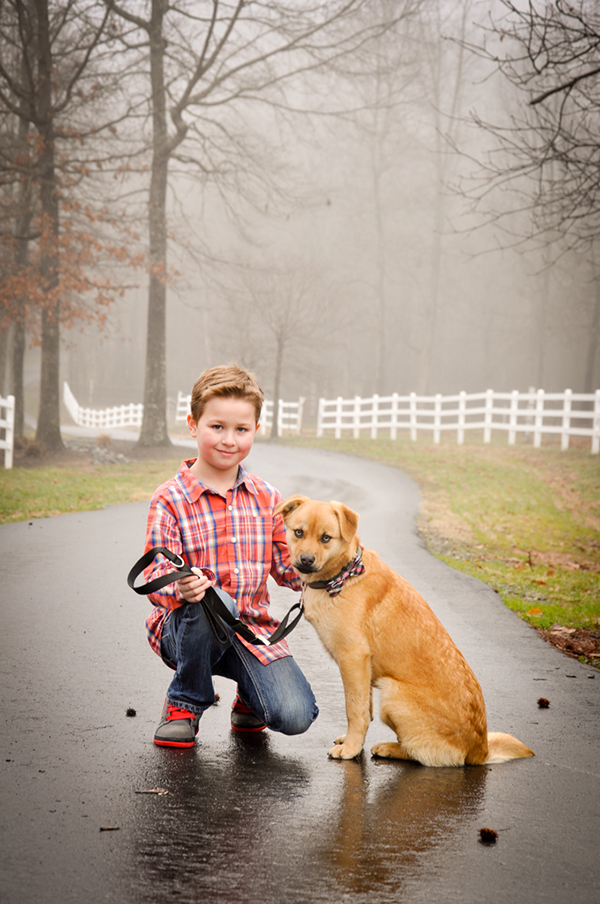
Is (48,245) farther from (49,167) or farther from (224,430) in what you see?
(224,430)

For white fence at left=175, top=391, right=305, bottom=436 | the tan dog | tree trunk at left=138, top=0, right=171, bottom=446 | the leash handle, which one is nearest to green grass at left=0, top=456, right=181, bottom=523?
tree trunk at left=138, top=0, right=171, bottom=446

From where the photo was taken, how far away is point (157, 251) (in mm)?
21188

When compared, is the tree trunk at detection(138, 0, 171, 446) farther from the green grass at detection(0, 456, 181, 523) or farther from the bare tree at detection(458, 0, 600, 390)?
the bare tree at detection(458, 0, 600, 390)

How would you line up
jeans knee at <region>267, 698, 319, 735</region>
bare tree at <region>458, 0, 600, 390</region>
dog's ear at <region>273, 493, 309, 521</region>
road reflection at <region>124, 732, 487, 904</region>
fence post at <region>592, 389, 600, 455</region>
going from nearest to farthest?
road reflection at <region>124, 732, 487, 904</region> → jeans knee at <region>267, 698, 319, 735</region> → dog's ear at <region>273, 493, 309, 521</region> → bare tree at <region>458, 0, 600, 390</region> → fence post at <region>592, 389, 600, 455</region>

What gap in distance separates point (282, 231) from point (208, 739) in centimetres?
5176

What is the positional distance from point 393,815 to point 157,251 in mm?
20116

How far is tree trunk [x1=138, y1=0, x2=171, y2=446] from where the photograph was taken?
2073 centimetres

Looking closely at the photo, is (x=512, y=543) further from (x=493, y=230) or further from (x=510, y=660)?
(x=493, y=230)

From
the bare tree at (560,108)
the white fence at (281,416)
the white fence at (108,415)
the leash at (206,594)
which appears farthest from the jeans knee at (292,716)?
the white fence at (108,415)

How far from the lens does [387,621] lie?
3652mm

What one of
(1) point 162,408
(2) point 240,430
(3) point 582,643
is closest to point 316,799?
(2) point 240,430

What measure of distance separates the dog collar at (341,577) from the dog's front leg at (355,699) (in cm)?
33

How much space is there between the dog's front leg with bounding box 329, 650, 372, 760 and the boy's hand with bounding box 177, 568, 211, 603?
2.65 feet

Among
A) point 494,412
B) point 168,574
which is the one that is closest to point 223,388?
point 168,574
